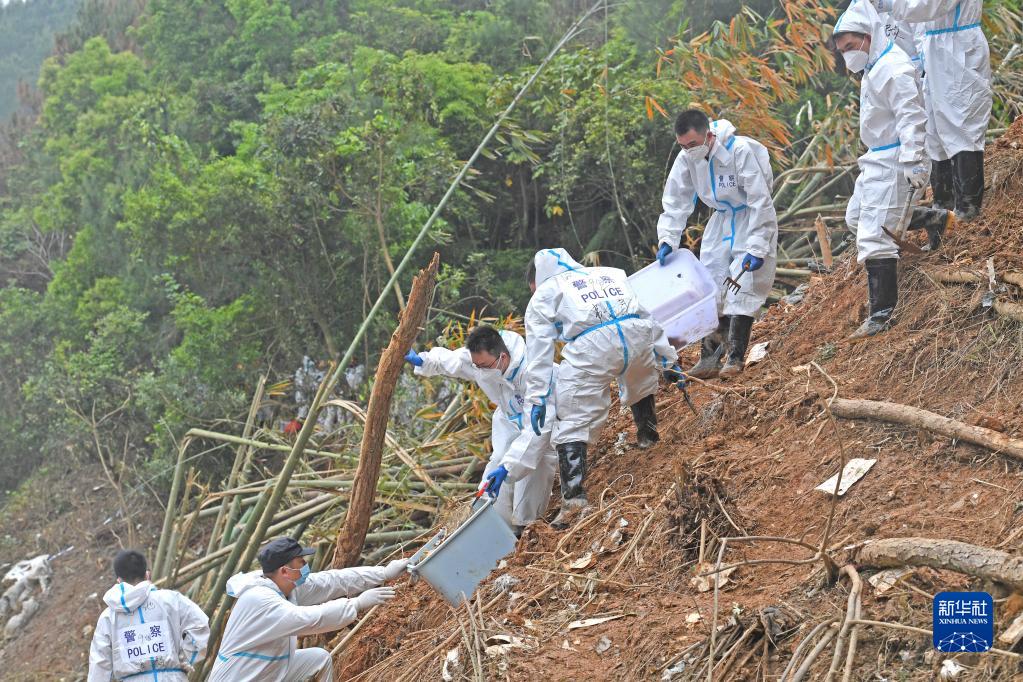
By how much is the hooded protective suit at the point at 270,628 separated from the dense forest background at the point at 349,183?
3818mm

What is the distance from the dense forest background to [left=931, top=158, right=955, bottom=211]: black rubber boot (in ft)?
7.03

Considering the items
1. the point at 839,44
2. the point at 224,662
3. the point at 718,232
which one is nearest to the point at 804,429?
the point at 718,232

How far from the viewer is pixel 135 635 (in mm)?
5555

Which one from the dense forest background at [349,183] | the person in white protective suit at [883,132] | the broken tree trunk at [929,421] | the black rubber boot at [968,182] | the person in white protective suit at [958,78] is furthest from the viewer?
the dense forest background at [349,183]

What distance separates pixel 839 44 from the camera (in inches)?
224

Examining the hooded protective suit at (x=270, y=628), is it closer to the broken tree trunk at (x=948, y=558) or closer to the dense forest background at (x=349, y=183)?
the broken tree trunk at (x=948, y=558)

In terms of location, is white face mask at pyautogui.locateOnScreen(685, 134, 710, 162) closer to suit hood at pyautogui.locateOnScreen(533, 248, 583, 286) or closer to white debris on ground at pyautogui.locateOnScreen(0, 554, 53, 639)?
suit hood at pyautogui.locateOnScreen(533, 248, 583, 286)

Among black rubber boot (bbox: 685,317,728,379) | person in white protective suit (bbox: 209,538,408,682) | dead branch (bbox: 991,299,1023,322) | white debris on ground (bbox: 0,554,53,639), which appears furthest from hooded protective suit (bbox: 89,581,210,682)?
white debris on ground (bbox: 0,554,53,639)

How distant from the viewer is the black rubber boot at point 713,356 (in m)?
6.60

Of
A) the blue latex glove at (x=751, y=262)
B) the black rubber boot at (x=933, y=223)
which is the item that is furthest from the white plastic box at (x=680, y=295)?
the black rubber boot at (x=933, y=223)

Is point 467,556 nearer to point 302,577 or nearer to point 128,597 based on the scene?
point 302,577

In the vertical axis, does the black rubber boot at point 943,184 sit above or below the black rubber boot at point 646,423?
above

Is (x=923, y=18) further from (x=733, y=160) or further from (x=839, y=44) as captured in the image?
(x=733, y=160)

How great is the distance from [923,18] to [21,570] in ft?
38.9
